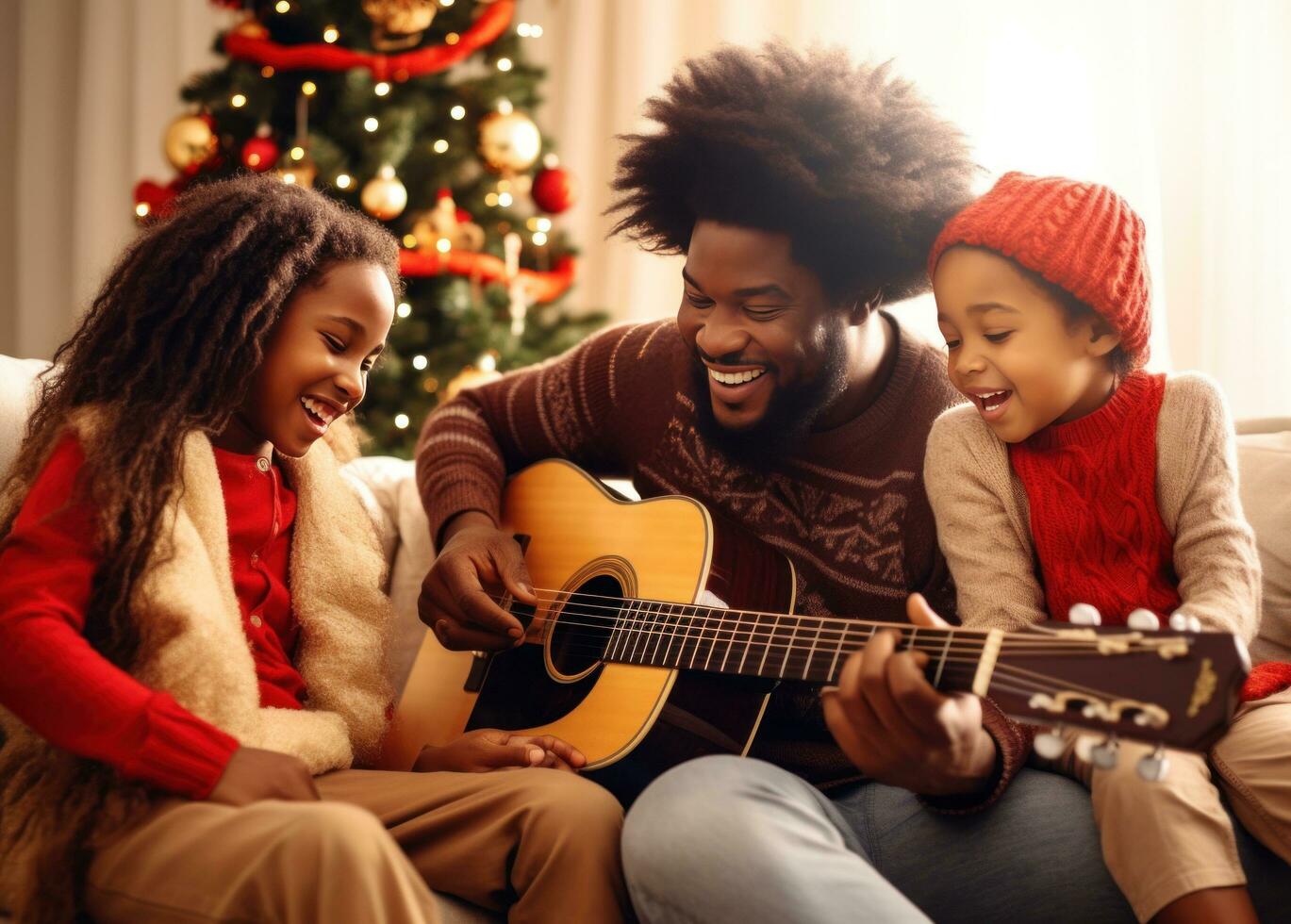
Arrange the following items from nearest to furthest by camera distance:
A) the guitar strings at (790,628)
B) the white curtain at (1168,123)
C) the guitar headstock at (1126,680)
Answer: the guitar headstock at (1126,680) → the guitar strings at (790,628) → the white curtain at (1168,123)

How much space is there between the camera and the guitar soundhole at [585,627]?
4.99 feet

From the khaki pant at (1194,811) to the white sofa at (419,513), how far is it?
382 millimetres

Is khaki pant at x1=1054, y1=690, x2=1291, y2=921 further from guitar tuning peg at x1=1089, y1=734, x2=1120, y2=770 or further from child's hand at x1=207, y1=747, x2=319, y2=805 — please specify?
child's hand at x1=207, y1=747, x2=319, y2=805

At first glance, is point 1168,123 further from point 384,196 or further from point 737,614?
point 737,614

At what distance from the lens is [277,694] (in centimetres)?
139

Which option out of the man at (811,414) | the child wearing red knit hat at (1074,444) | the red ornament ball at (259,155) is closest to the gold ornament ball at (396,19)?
the red ornament ball at (259,155)

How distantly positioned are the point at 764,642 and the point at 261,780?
21.0 inches

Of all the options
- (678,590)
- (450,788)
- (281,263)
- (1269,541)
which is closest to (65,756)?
(450,788)

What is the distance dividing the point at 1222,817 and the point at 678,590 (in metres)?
0.63

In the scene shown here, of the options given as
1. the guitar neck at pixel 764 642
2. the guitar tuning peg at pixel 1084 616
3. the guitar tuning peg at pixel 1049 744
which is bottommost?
the guitar neck at pixel 764 642

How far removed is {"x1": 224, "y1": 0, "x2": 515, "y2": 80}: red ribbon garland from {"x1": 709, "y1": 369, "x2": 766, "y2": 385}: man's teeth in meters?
1.93

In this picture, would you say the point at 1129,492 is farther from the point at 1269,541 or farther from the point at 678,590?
the point at 678,590

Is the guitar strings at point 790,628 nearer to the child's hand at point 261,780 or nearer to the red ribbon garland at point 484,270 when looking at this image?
the child's hand at point 261,780

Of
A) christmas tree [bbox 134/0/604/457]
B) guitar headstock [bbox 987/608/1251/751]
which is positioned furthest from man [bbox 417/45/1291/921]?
christmas tree [bbox 134/0/604/457]
